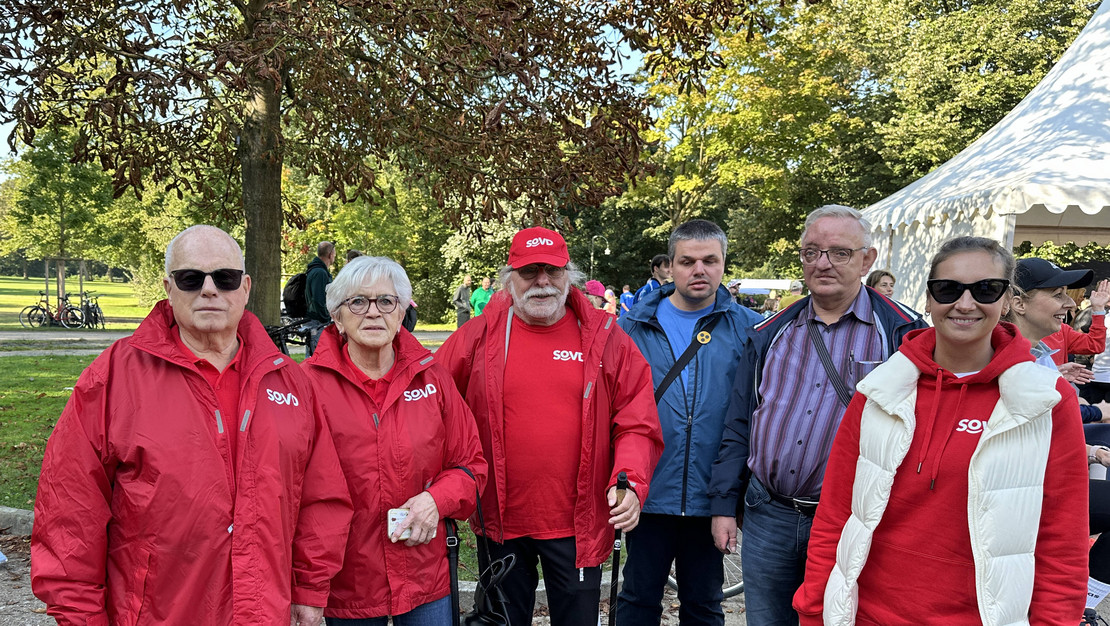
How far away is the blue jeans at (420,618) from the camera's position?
263cm

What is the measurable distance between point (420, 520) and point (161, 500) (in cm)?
81

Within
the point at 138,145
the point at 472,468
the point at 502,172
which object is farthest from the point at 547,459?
the point at 138,145

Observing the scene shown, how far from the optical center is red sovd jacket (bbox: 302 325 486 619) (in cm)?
259

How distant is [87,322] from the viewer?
79.4 feet

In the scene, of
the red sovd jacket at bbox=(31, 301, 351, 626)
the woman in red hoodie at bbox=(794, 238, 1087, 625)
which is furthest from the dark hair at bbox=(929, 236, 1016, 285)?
the red sovd jacket at bbox=(31, 301, 351, 626)

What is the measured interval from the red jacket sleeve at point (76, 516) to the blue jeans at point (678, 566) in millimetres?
2109

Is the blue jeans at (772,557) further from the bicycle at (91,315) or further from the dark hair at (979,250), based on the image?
the bicycle at (91,315)

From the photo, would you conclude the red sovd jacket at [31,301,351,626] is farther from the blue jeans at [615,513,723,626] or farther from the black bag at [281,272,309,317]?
the black bag at [281,272,309,317]

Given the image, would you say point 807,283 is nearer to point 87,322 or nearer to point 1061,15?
point 87,322

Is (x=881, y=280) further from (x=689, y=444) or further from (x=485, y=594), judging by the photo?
(x=485, y=594)

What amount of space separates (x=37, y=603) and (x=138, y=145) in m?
3.79

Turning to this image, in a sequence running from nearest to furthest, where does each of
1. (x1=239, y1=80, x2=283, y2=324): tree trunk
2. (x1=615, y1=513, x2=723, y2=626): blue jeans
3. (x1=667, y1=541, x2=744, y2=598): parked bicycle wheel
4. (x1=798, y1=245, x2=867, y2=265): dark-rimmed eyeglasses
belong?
(x1=798, y1=245, x2=867, y2=265): dark-rimmed eyeglasses
(x1=615, y1=513, x2=723, y2=626): blue jeans
(x1=667, y1=541, x2=744, y2=598): parked bicycle wheel
(x1=239, y1=80, x2=283, y2=324): tree trunk

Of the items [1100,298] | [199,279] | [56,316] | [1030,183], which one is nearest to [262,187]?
[199,279]

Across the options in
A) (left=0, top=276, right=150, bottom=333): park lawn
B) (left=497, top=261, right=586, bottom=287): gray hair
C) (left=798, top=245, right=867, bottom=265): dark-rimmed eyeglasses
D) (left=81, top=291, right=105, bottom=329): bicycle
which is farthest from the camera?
(left=0, top=276, right=150, bottom=333): park lawn
